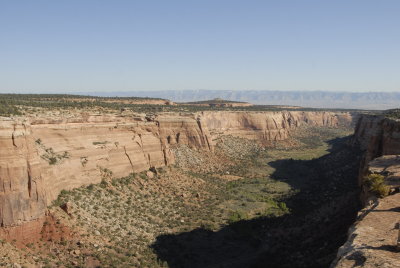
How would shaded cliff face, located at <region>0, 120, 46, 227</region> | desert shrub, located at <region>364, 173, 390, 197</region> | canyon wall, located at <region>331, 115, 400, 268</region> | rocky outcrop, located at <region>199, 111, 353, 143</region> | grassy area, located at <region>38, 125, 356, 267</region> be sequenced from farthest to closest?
1. rocky outcrop, located at <region>199, 111, 353, 143</region>
2. grassy area, located at <region>38, 125, 356, 267</region>
3. shaded cliff face, located at <region>0, 120, 46, 227</region>
4. desert shrub, located at <region>364, 173, 390, 197</region>
5. canyon wall, located at <region>331, 115, 400, 268</region>

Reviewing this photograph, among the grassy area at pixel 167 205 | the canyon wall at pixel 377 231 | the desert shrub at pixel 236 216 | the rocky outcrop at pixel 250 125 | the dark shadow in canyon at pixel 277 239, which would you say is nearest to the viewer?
the canyon wall at pixel 377 231

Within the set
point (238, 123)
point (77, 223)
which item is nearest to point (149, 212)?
point (77, 223)

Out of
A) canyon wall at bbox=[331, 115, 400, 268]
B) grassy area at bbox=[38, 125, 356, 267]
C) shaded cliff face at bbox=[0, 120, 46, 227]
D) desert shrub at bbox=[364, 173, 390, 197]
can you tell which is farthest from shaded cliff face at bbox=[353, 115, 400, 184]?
shaded cliff face at bbox=[0, 120, 46, 227]

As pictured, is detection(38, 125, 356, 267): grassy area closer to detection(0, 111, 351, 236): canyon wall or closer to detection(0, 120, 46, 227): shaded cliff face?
detection(0, 111, 351, 236): canyon wall

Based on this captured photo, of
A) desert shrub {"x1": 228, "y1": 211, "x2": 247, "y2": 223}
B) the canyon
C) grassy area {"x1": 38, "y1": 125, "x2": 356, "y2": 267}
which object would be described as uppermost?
the canyon

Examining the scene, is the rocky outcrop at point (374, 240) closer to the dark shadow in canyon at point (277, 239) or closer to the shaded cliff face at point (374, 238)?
the shaded cliff face at point (374, 238)

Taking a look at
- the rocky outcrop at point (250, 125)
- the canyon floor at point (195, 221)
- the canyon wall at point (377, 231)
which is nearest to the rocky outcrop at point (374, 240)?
the canyon wall at point (377, 231)

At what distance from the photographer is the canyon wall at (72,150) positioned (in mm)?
28750

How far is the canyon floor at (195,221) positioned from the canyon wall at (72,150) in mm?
1630

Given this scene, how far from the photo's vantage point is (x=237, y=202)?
51.8 meters

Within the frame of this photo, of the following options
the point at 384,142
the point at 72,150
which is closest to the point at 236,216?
the point at 384,142

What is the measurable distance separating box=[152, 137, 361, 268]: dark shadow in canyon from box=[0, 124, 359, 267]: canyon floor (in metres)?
0.11

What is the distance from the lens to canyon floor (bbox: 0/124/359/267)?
2983cm

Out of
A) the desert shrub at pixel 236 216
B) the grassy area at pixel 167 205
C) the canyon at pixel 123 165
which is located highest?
the canyon at pixel 123 165
